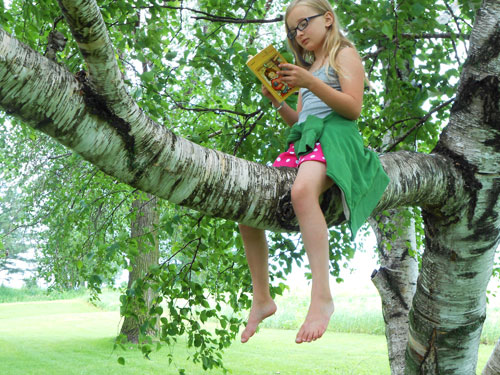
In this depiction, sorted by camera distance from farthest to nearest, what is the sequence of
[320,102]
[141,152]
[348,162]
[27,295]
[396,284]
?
1. [27,295]
2. [396,284]
3. [320,102]
4. [348,162]
5. [141,152]

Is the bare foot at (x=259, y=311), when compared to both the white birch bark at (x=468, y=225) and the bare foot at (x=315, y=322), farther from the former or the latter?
the white birch bark at (x=468, y=225)

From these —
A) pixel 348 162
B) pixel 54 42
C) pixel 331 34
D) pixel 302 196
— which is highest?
pixel 331 34

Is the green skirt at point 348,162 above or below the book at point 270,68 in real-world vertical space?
below

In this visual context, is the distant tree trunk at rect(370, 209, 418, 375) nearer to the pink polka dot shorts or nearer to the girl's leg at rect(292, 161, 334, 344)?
the pink polka dot shorts

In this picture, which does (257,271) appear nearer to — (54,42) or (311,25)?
(311,25)

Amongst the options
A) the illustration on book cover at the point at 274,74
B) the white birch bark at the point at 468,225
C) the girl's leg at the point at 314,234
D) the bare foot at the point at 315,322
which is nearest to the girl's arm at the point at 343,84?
the illustration on book cover at the point at 274,74

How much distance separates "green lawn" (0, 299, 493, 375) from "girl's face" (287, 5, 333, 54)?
6.93 meters

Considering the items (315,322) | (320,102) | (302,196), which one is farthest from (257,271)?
(320,102)

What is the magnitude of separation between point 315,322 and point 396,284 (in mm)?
2776

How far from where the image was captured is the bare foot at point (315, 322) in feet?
6.39

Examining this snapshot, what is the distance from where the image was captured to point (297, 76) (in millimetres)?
2100

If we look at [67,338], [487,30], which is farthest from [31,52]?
[67,338]

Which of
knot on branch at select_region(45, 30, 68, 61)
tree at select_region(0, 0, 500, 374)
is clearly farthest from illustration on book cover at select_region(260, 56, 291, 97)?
knot on branch at select_region(45, 30, 68, 61)

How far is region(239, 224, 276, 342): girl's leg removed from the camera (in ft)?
7.50
